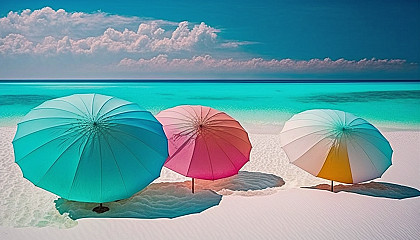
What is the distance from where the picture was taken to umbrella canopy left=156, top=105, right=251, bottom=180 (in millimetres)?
7629

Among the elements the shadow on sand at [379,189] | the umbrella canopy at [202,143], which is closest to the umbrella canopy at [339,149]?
the shadow on sand at [379,189]

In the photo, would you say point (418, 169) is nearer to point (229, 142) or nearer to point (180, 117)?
point (229, 142)

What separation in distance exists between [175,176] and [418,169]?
22.9 feet

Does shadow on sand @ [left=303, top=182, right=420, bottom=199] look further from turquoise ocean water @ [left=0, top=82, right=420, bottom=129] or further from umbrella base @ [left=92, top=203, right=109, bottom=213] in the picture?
turquoise ocean water @ [left=0, top=82, right=420, bottom=129]

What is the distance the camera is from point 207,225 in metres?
6.30

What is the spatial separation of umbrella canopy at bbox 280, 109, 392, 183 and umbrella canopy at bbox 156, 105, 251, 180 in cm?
126

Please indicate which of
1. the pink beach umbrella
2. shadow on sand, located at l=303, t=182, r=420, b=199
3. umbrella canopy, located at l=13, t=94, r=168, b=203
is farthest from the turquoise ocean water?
umbrella canopy, located at l=13, t=94, r=168, b=203

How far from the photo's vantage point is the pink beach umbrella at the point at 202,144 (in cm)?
763

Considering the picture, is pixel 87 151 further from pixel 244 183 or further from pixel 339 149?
pixel 339 149

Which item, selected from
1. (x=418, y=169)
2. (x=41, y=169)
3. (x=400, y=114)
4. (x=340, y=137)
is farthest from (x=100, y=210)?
(x=400, y=114)

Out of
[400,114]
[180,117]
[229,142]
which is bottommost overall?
[400,114]

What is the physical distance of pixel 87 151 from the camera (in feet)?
20.0

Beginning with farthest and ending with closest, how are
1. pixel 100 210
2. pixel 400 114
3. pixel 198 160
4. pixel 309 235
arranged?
pixel 400 114 → pixel 198 160 → pixel 100 210 → pixel 309 235

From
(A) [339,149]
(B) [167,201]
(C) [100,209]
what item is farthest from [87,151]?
(A) [339,149]
